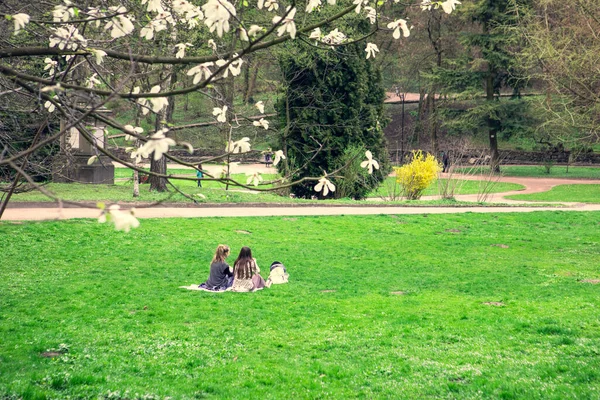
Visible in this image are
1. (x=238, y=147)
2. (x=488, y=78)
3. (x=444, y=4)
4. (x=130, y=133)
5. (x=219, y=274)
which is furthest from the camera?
(x=488, y=78)

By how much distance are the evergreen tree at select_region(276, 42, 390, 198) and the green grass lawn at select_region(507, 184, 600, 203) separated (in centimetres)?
916

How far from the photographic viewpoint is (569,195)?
108ft

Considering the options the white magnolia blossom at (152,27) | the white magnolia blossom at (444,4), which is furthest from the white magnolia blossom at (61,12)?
the white magnolia blossom at (444,4)

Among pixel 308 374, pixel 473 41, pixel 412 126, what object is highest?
pixel 473 41

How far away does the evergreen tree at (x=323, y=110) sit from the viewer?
87.0ft

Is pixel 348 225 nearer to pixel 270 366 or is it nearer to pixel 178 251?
pixel 178 251

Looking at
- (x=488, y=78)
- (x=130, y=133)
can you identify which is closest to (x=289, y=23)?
(x=130, y=133)

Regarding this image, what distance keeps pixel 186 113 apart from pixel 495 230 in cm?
4556

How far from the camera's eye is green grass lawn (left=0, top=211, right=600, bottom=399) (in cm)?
695

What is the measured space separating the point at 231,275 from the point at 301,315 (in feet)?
6.66

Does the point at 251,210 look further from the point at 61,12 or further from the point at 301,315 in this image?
the point at 61,12

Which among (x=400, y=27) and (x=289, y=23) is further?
(x=400, y=27)

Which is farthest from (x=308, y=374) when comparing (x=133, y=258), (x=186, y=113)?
(x=186, y=113)

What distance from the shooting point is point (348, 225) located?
61.7ft
